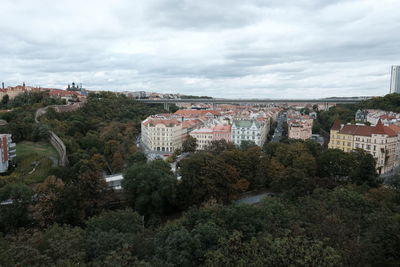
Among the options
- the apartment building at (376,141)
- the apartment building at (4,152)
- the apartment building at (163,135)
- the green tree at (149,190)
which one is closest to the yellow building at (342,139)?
the apartment building at (376,141)

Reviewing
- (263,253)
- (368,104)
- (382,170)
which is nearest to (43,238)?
(263,253)

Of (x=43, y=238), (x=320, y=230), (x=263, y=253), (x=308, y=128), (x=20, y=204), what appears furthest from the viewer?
(x=308, y=128)

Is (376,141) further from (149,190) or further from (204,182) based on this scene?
(149,190)

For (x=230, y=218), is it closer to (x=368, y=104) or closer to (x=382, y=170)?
(x=382, y=170)

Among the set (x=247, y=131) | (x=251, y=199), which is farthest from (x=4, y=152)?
(x=247, y=131)

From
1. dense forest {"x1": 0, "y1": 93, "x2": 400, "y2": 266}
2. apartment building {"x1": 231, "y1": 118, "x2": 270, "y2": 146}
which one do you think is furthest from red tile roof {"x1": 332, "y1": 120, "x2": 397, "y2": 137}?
apartment building {"x1": 231, "y1": 118, "x2": 270, "y2": 146}

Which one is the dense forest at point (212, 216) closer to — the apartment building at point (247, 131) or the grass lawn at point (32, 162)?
the grass lawn at point (32, 162)

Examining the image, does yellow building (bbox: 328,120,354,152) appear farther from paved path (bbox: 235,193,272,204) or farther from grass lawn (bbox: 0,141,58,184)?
grass lawn (bbox: 0,141,58,184)
